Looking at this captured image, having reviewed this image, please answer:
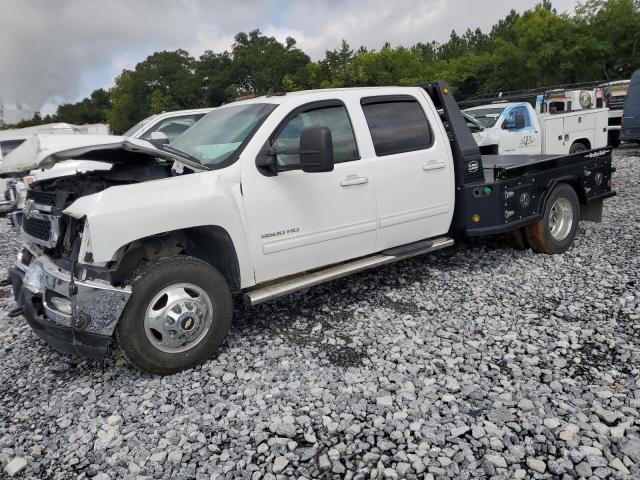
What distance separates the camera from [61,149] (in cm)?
338

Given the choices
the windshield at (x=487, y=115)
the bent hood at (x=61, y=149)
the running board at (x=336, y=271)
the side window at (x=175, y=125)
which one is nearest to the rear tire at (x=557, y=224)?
the running board at (x=336, y=271)

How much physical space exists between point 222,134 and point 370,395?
2472 mm

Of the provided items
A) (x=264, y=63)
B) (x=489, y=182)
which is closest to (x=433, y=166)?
(x=489, y=182)

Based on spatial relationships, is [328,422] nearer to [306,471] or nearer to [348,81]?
[306,471]

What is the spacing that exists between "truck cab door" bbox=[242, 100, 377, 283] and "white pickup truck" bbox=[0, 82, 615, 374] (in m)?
0.01

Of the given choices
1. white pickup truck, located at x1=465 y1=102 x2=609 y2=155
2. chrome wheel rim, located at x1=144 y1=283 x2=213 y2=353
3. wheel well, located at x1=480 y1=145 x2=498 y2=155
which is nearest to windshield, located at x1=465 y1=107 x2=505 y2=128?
white pickup truck, located at x1=465 y1=102 x2=609 y2=155

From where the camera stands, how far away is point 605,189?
6.44 metres

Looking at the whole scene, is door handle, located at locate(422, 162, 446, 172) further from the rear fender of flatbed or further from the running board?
the running board

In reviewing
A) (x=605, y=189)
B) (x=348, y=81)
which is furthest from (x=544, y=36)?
(x=605, y=189)

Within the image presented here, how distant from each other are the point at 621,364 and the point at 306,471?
7.76 ft

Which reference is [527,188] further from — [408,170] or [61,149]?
[61,149]

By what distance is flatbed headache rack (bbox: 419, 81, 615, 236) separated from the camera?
514cm

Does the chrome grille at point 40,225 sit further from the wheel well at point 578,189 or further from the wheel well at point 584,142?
the wheel well at point 584,142

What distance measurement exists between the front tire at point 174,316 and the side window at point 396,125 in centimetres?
198
